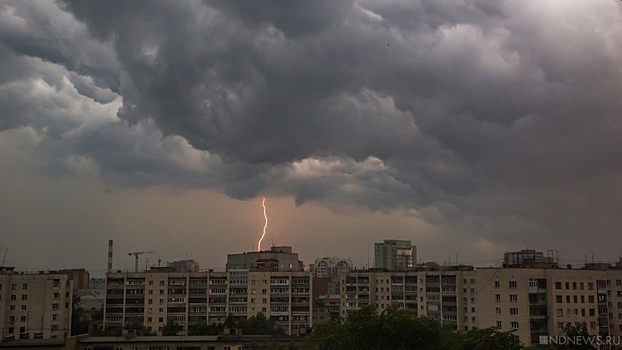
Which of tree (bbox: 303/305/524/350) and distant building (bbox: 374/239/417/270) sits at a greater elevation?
distant building (bbox: 374/239/417/270)

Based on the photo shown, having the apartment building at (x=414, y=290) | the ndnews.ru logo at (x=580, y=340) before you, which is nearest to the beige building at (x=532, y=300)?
the apartment building at (x=414, y=290)

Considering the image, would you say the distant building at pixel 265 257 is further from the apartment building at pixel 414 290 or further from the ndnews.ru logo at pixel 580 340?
the ndnews.ru logo at pixel 580 340

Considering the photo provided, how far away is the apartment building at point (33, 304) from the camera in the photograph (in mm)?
67000

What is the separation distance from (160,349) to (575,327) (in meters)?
34.4

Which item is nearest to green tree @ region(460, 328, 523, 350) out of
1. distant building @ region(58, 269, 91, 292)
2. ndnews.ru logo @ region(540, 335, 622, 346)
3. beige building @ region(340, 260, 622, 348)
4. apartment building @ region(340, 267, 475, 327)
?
ndnews.ru logo @ region(540, 335, 622, 346)

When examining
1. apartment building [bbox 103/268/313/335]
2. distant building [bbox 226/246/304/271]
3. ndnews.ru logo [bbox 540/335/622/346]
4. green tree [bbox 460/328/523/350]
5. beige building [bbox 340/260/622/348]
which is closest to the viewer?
green tree [bbox 460/328/523/350]

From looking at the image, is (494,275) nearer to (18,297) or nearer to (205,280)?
(205,280)

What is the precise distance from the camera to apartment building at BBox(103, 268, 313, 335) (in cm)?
7762

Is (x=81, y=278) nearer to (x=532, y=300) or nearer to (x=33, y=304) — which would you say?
(x=33, y=304)

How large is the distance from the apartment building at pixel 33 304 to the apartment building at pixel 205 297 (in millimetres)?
9721

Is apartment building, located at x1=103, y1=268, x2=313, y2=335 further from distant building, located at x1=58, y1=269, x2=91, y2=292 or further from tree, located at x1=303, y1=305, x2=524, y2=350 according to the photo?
distant building, located at x1=58, y1=269, x2=91, y2=292

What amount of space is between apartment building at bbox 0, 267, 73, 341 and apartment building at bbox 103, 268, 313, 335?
9.72 meters

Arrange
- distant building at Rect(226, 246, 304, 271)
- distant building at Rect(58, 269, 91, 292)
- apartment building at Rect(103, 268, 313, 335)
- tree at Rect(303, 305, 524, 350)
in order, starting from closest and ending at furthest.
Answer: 1. tree at Rect(303, 305, 524, 350)
2. apartment building at Rect(103, 268, 313, 335)
3. distant building at Rect(226, 246, 304, 271)
4. distant building at Rect(58, 269, 91, 292)

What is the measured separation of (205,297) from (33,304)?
2009cm
